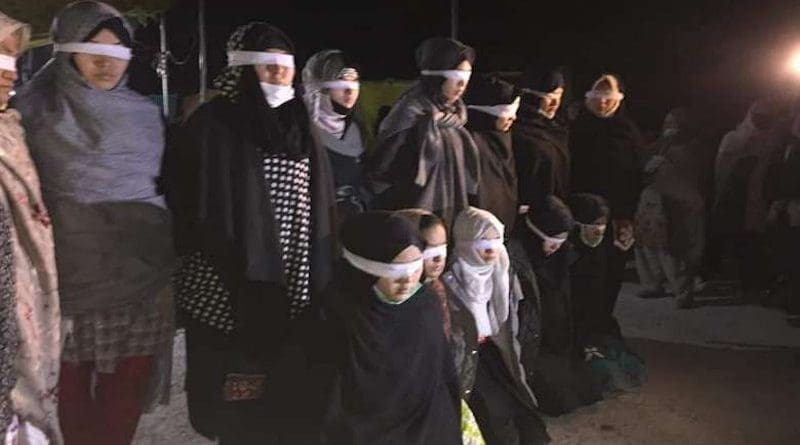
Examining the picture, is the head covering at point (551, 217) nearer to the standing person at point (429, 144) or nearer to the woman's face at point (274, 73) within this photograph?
the standing person at point (429, 144)

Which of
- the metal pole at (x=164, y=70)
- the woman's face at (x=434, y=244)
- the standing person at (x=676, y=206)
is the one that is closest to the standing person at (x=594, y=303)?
the woman's face at (x=434, y=244)

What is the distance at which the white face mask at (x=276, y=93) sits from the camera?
313 centimetres

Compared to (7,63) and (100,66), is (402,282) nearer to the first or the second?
(100,66)

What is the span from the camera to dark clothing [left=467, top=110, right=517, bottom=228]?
14.4 ft

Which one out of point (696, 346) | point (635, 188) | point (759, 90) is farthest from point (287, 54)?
point (759, 90)

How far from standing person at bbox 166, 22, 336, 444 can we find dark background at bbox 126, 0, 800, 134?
17.2ft

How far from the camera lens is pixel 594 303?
489 centimetres

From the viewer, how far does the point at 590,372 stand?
186 inches

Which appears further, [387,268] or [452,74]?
[452,74]

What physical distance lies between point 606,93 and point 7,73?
3.56 m

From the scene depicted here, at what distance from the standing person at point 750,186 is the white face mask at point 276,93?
4881mm

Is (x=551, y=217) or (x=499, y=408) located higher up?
(x=551, y=217)

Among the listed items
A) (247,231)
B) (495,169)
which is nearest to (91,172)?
(247,231)

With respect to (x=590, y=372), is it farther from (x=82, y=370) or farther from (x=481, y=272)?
(x=82, y=370)
